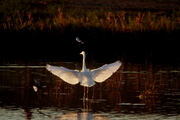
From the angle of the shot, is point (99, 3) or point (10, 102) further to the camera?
point (99, 3)

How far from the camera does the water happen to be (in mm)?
10828

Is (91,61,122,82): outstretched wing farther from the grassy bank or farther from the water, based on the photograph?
the grassy bank

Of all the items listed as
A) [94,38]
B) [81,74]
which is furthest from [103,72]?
[94,38]

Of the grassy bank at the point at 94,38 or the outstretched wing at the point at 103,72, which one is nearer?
the outstretched wing at the point at 103,72

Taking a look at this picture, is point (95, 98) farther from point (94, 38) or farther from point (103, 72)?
point (94, 38)

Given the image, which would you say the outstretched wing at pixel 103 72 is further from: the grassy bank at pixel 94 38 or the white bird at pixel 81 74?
Answer: the grassy bank at pixel 94 38

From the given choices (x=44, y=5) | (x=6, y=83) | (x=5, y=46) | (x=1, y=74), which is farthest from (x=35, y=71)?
(x=44, y=5)

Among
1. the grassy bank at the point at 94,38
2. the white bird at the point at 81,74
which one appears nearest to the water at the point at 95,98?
the white bird at the point at 81,74

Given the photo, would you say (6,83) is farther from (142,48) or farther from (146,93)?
(142,48)

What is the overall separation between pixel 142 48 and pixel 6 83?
34.0ft

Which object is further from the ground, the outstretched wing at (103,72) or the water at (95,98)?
the outstretched wing at (103,72)

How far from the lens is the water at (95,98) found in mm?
10828

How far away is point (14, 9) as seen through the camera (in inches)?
1281

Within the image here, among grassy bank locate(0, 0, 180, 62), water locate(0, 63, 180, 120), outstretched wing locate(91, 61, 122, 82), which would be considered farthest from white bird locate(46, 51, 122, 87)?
grassy bank locate(0, 0, 180, 62)
